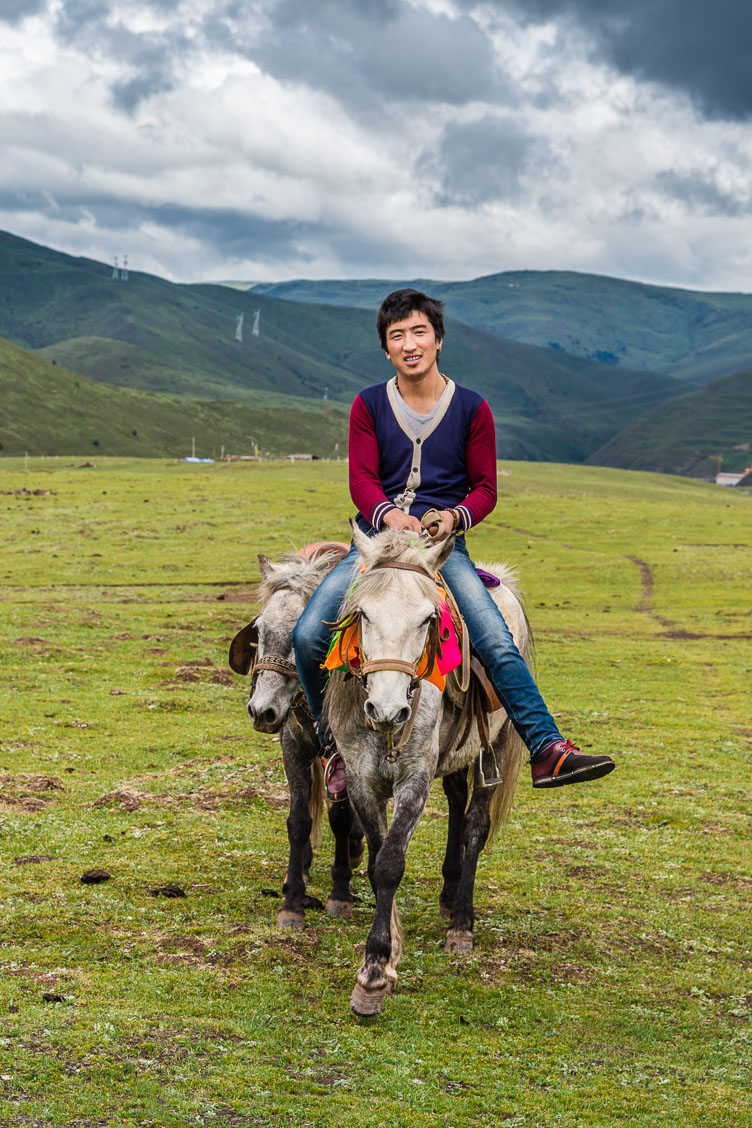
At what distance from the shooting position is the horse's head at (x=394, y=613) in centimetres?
620

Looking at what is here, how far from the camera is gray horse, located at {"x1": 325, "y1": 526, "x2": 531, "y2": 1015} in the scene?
21.0ft

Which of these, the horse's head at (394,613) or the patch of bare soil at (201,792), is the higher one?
the horse's head at (394,613)

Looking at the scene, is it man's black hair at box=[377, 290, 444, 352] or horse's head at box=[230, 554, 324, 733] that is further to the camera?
horse's head at box=[230, 554, 324, 733]

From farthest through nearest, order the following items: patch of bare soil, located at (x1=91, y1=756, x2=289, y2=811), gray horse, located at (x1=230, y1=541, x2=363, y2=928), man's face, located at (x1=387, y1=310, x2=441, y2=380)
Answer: patch of bare soil, located at (x1=91, y1=756, x2=289, y2=811)
gray horse, located at (x1=230, y1=541, x2=363, y2=928)
man's face, located at (x1=387, y1=310, x2=441, y2=380)

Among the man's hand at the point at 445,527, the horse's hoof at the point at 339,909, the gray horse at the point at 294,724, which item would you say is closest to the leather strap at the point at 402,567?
the man's hand at the point at 445,527

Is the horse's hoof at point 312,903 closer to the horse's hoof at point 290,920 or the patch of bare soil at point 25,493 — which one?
the horse's hoof at point 290,920

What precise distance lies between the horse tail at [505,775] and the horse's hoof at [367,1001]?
2782 millimetres

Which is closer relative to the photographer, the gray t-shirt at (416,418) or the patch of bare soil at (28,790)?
the gray t-shirt at (416,418)

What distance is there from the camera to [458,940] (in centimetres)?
809

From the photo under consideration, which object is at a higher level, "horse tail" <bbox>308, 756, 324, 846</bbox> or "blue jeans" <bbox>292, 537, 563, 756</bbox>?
"blue jeans" <bbox>292, 537, 563, 756</bbox>

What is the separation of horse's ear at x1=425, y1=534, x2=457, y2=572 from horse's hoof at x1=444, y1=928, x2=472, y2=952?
3163 millimetres

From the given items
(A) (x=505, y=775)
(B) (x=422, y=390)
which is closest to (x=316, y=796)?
(A) (x=505, y=775)

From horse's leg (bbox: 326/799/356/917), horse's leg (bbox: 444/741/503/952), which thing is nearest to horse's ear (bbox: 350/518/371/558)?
horse's leg (bbox: 326/799/356/917)

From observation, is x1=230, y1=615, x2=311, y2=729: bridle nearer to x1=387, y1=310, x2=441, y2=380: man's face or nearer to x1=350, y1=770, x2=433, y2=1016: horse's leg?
x1=350, y1=770, x2=433, y2=1016: horse's leg
